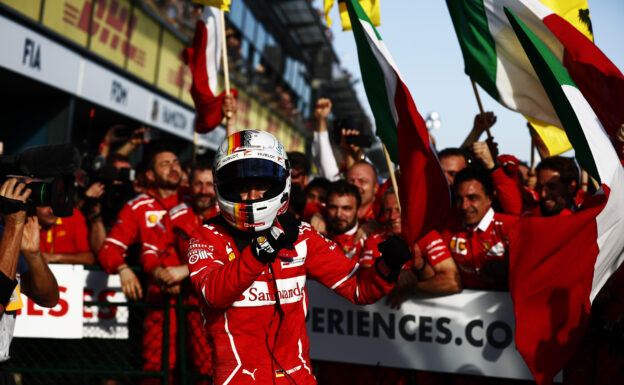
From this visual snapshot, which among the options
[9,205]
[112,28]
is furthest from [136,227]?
[112,28]

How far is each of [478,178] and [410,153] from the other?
3.66ft

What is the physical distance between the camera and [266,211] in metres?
2.57

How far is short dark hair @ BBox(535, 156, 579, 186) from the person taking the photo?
4.60 m

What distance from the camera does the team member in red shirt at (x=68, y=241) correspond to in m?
4.71

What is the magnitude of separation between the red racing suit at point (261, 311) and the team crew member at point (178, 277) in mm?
1295

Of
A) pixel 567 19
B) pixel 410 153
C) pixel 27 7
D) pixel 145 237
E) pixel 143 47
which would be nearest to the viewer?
pixel 410 153

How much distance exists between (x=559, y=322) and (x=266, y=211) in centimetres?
167

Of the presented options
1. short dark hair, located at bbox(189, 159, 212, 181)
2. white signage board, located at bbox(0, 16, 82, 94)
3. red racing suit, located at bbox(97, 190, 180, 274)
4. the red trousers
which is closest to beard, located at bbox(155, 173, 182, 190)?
red racing suit, located at bbox(97, 190, 180, 274)

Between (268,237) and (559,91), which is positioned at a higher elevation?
(559,91)

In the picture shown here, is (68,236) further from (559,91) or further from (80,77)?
(80,77)

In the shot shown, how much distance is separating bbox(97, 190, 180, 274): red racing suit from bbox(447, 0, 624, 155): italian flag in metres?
2.77

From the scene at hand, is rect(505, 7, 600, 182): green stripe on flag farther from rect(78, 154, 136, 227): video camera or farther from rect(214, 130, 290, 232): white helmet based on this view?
rect(78, 154, 136, 227): video camera

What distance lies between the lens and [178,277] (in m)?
3.82

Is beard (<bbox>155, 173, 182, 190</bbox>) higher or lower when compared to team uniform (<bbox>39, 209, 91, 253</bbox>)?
higher
